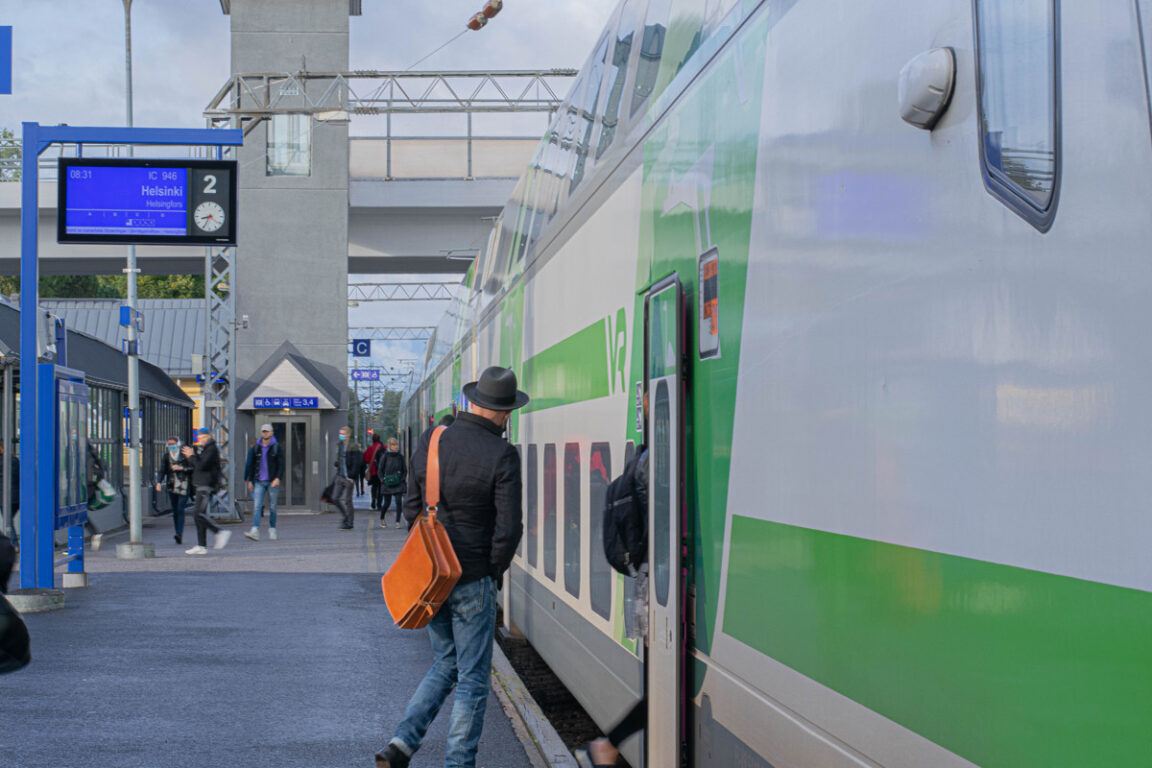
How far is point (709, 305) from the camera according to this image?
12.4ft

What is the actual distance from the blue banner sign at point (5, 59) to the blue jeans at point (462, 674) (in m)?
8.05

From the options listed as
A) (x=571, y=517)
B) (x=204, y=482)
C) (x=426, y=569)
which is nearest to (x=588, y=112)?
(x=571, y=517)

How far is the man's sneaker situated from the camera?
5.34 meters

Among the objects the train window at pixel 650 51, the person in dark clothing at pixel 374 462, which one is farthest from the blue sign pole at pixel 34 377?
the person in dark clothing at pixel 374 462

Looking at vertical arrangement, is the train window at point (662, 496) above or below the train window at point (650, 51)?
below

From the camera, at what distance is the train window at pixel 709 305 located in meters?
3.71

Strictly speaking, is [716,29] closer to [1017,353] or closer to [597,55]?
[1017,353]

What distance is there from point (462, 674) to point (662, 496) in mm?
1637

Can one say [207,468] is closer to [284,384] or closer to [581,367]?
[284,384]

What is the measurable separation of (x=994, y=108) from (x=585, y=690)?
4.25 metres

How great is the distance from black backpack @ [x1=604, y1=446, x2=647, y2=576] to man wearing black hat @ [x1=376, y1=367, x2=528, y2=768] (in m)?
0.88


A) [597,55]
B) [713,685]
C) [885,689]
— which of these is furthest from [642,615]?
[597,55]

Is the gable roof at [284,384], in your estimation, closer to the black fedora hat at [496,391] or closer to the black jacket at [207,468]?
the black jacket at [207,468]

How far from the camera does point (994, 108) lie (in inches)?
84.3
